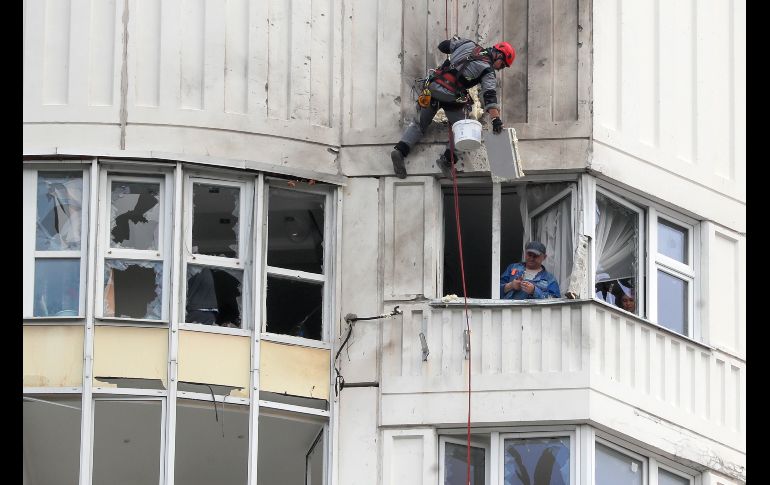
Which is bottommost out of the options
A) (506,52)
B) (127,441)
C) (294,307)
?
(127,441)

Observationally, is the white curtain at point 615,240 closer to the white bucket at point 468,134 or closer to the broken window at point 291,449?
the white bucket at point 468,134

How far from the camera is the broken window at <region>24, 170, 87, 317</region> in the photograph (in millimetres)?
30016

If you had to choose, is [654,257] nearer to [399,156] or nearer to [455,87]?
[455,87]

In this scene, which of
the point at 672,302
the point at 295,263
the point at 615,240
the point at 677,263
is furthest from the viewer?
the point at 677,263

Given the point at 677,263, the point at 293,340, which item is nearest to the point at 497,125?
the point at 677,263

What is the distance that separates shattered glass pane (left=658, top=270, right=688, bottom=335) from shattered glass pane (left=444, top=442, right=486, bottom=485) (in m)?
2.87

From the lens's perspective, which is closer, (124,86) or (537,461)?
(537,461)

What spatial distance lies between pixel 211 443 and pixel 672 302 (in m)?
5.70

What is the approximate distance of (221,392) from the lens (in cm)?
2980

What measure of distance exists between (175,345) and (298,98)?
135 inches

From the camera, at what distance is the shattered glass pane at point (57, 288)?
29984mm

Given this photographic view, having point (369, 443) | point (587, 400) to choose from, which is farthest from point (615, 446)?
point (369, 443)

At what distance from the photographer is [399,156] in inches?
1217

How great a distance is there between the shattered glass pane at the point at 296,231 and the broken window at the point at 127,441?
2.35 metres
